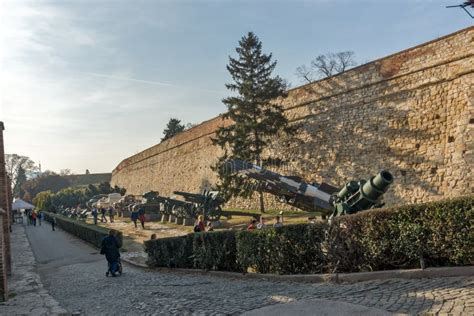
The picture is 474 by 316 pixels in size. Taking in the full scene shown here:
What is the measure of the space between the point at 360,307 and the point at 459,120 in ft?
46.0

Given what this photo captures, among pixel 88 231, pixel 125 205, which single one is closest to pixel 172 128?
pixel 125 205

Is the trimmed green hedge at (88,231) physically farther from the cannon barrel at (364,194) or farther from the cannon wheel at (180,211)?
the cannon barrel at (364,194)

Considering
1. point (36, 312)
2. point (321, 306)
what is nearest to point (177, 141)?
point (36, 312)

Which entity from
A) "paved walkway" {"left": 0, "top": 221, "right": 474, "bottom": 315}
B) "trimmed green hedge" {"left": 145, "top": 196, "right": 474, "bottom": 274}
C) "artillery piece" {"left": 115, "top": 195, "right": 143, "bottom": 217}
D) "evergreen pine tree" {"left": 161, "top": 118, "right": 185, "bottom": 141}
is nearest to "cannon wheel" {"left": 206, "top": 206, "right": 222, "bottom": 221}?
"paved walkway" {"left": 0, "top": 221, "right": 474, "bottom": 315}

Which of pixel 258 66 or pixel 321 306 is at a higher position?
pixel 258 66

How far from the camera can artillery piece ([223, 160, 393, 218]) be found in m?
10.0

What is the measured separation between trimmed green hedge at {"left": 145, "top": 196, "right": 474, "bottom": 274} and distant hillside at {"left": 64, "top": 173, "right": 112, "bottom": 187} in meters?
96.5

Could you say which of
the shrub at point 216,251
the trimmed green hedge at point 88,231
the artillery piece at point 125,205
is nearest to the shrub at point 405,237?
the shrub at point 216,251

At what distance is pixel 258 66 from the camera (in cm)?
2712

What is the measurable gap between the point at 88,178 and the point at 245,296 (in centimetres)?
10491

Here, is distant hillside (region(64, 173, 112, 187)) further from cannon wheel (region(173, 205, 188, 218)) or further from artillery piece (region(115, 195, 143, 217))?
cannon wheel (region(173, 205, 188, 218))

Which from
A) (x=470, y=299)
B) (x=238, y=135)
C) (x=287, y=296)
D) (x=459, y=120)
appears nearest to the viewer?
(x=470, y=299)

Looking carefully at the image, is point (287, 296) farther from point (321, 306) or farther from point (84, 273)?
point (84, 273)

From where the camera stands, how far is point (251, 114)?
26312 millimetres
